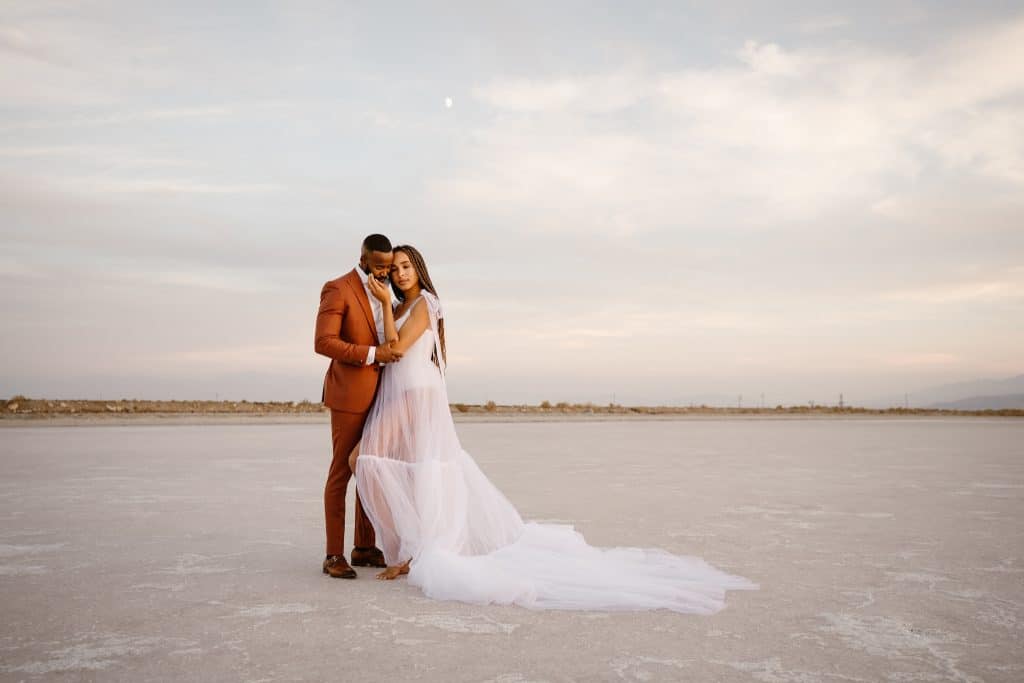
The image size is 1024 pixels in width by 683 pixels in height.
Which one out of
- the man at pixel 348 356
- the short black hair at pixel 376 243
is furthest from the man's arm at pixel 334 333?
the short black hair at pixel 376 243

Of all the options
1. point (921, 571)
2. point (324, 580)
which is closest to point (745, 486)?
point (921, 571)

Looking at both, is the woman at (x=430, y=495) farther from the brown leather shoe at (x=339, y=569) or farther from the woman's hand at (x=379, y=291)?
the brown leather shoe at (x=339, y=569)

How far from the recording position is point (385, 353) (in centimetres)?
523

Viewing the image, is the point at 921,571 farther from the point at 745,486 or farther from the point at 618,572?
the point at 745,486

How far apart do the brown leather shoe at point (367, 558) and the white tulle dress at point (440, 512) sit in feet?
0.81

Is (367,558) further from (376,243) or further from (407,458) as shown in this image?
(376,243)

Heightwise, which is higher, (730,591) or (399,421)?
(399,421)

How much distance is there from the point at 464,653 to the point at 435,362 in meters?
2.39

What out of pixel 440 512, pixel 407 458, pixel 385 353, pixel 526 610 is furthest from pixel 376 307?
pixel 526 610

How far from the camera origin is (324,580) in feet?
17.1

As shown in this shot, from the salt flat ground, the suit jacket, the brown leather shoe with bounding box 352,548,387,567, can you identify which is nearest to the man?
the suit jacket

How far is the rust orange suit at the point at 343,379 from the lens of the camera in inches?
208

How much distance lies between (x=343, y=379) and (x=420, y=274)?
2.83 feet

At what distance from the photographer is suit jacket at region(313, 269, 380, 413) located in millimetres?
5238
